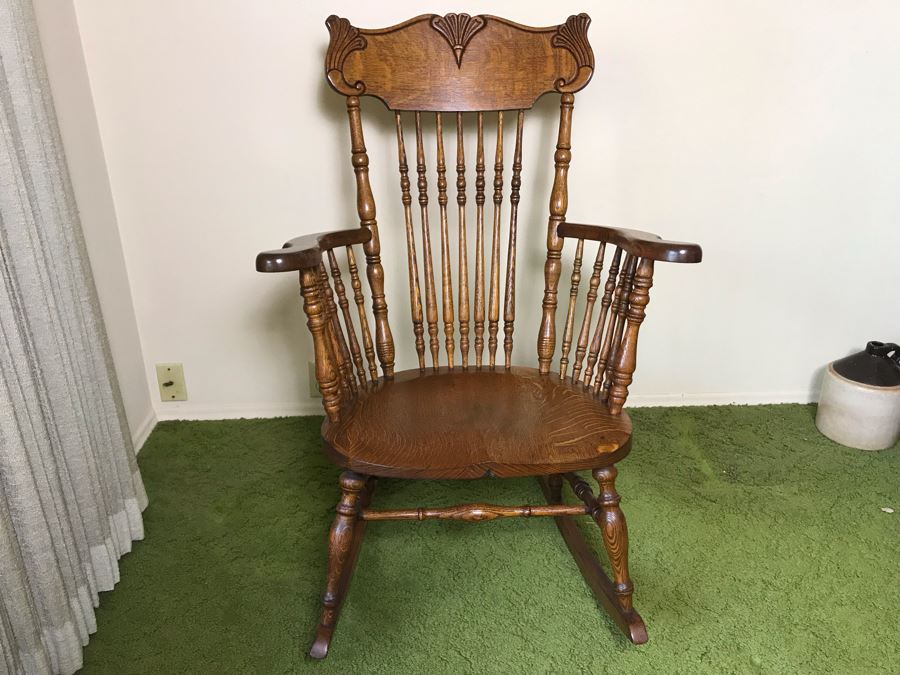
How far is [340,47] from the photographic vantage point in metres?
1.28

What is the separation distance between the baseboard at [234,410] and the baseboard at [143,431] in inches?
1.6

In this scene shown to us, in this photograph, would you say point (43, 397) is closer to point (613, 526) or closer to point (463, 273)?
point (463, 273)

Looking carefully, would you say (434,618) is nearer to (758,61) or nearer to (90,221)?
(90,221)

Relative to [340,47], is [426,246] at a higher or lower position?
lower

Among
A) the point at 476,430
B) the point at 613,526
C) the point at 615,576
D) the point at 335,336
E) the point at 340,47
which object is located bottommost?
the point at 615,576

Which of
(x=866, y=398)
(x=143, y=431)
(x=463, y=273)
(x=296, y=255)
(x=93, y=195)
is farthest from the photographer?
(x=143, y=431)

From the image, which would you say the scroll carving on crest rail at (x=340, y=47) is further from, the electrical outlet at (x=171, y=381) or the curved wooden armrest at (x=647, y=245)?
the electrical outlet at (x=171, y=381)

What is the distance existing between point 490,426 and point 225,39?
123cm

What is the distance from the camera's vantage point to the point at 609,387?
1.17m

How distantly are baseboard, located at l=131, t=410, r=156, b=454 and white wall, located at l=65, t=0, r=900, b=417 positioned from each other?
54mm

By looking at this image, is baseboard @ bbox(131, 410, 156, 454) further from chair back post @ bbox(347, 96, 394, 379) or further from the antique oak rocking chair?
chair back post @ bbox(347, 96, 394, 379)

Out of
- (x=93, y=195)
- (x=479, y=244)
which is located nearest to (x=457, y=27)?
(x=479, y=244)

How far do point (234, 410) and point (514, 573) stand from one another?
3.51 feet

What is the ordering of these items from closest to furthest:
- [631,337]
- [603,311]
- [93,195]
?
1. [631,337]
2. [603,311]
3. [93,195]
